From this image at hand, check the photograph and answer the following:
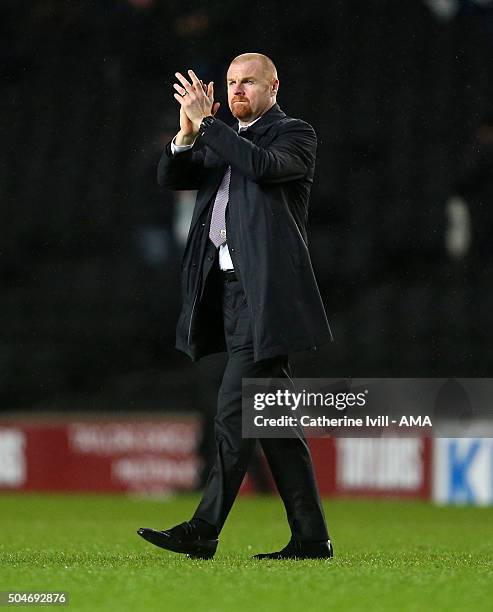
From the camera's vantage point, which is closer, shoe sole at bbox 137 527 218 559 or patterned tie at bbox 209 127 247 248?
shoe sole at bbox 137 527 218 559

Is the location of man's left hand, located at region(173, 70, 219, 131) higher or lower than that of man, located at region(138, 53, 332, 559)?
higher

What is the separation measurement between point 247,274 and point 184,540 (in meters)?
0.80

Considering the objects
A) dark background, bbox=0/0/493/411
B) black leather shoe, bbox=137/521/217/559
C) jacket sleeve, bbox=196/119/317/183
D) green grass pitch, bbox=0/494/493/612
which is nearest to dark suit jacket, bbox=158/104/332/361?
jacket sleeve, bbox=196/119/317/183

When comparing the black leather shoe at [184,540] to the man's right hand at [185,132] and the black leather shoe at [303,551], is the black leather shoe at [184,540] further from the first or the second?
the man's right hand at [185,132]

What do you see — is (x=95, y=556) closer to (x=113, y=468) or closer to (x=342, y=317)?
(x=113, y=468)

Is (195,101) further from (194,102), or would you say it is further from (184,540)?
(184,540)

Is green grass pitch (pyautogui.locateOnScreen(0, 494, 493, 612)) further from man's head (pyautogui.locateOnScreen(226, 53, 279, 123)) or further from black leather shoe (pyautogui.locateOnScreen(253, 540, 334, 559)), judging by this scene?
man's head (pyautogui.locateOnScreen(226, 53, 279, 123))

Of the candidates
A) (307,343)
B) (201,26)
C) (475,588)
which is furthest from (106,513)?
(201,26)

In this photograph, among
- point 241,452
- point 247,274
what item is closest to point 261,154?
point 247,274

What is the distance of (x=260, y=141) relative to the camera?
4.03 metres

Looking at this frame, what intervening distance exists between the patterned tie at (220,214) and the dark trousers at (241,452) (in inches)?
4.4

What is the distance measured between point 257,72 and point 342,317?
27.3 ft

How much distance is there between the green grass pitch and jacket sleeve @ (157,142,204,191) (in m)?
1.16

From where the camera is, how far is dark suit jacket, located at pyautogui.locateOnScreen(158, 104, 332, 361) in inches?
152
